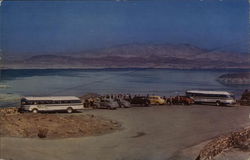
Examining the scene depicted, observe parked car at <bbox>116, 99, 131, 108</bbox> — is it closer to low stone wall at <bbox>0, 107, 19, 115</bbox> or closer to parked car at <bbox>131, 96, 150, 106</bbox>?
parked car at <bbox>131, 96, 150, 106</bbox>

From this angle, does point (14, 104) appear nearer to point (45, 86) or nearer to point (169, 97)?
point (45, 86)

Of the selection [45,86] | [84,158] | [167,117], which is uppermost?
[45,86]

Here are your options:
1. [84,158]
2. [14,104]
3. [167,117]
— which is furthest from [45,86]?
[167,117]

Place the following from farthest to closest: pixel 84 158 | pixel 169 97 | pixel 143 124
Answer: pixel 169 97, pixel 143 124, pixel 84 158

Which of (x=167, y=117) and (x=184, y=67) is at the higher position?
(x=184, y=67)

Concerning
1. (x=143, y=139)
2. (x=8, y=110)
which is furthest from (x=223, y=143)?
(x=8, y=110)

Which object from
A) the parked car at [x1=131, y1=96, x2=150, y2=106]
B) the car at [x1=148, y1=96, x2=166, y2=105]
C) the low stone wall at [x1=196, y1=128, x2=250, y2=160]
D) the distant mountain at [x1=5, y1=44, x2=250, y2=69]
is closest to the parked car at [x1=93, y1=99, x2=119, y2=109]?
the parked car at [x1=131, y1=96, x2=150, y2=106]

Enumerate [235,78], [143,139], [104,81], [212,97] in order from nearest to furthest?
[143,139]
[104,81]
[235,78]
[212,97]

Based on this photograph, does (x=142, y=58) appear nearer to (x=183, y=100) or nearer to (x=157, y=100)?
(x=183, y=100)

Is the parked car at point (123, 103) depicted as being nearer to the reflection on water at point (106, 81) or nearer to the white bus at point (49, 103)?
the reflection on water at point (106, 81)
